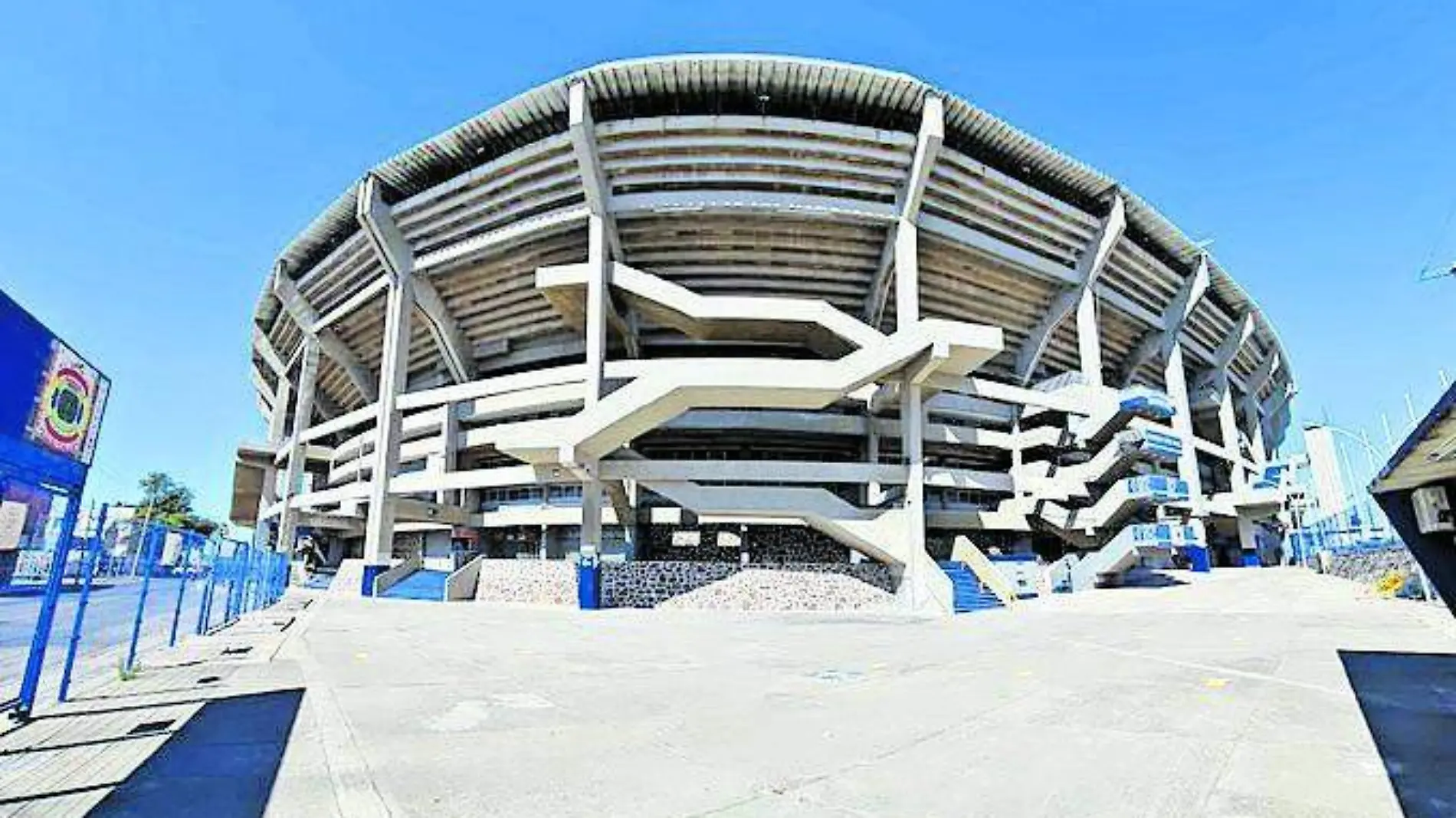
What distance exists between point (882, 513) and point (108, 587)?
66.3 ft

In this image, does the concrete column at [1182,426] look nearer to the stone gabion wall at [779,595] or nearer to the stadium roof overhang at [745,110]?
the stadium roof overhang at [745,110]

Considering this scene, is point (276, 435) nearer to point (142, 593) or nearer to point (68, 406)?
point (142, 593)

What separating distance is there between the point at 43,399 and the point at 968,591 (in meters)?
24.0

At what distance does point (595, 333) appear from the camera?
26.2m

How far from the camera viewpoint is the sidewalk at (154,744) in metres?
4.19

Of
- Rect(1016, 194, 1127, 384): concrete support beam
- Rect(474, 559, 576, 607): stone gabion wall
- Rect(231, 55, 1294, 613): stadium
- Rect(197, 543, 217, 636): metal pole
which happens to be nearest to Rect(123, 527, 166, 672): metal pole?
Rect(197, 543, 217, 636): metal pole

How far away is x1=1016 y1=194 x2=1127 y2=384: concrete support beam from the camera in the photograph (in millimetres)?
31469

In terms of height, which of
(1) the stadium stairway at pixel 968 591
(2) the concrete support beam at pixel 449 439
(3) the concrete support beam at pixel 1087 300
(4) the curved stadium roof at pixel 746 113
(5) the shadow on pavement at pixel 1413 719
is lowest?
(5) the shadow on pavement at pixel 1413 719

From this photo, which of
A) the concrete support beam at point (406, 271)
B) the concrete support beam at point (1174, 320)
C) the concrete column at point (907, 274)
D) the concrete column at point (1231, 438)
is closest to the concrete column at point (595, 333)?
the concrete support beam at point (406, 271)

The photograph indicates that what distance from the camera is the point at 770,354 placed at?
32062 millimetres

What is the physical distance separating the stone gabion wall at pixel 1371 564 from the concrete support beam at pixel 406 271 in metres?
38.5

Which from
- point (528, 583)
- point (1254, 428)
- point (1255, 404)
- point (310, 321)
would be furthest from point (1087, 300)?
point (310, 321)

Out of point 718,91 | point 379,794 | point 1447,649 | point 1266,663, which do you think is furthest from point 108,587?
point 718,91

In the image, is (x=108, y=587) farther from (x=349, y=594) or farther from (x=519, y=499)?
(x=519, y=499)
